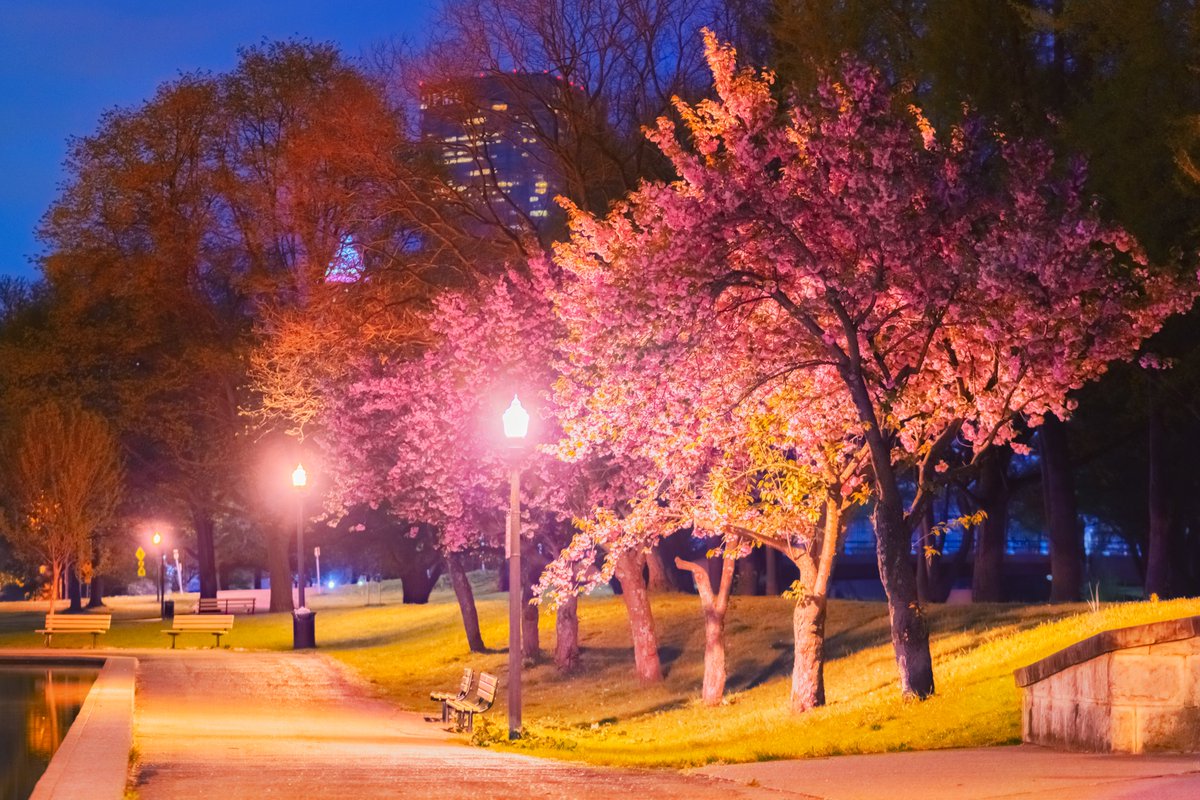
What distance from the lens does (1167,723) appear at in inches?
514

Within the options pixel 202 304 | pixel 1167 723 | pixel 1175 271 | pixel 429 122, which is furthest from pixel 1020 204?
pixel 202 304

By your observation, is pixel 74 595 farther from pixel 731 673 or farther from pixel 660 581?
pixel 731 673

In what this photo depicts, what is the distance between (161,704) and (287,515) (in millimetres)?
35341

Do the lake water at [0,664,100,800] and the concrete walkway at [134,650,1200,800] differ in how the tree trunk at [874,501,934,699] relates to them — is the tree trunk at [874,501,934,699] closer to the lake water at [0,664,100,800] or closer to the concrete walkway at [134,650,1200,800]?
the concrete walkway at [134,650,1200,800]

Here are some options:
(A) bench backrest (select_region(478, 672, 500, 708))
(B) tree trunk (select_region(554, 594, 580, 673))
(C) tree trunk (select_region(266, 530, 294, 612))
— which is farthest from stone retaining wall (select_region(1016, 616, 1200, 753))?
(C) tree trunk (select_region(266, 530, 294, 612))

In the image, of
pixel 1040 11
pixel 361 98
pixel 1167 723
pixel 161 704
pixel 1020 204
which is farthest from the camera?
pixel 361 98

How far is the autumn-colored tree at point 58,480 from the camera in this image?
1951 inches

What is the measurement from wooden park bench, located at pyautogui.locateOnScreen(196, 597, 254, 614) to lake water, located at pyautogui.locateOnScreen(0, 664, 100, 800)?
16497 millimetres

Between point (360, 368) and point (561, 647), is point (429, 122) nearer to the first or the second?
point (360, 368)

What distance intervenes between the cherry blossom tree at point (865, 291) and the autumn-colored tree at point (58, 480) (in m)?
33.4

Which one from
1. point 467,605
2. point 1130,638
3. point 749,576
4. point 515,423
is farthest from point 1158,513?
point 1130,638

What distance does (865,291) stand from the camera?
18.6 metres

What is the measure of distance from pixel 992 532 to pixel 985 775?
1035 inches

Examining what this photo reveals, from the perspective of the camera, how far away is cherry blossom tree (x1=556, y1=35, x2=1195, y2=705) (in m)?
18.5
